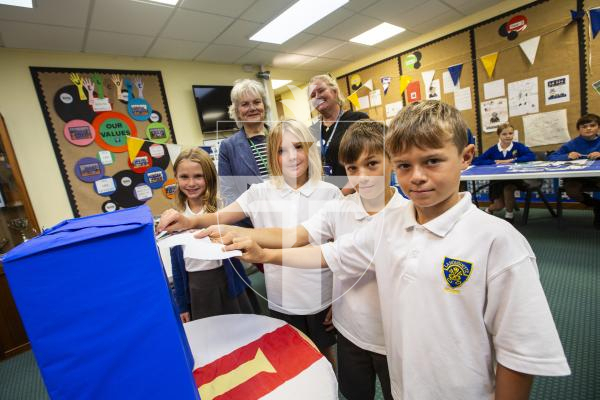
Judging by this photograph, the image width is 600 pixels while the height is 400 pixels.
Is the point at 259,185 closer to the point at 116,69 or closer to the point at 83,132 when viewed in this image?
the point at 83,132

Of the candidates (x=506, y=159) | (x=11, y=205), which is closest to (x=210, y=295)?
(x=11, y=205)

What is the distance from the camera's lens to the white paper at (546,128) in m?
3.33

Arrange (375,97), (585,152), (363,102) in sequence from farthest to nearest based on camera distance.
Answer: (363,102)
(375,97)
(585,152)

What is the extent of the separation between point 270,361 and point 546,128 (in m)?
4.30

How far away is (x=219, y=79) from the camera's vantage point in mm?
3900

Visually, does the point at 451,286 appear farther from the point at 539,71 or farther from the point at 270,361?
the point at 539,71

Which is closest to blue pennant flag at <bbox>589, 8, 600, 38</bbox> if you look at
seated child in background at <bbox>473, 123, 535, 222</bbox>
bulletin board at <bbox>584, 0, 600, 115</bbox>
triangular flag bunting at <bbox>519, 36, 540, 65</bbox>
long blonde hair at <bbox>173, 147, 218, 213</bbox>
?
bulletin board at <bbox>584, 0, 600, 115</bbox>

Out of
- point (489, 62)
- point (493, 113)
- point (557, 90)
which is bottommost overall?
point (493, 113)

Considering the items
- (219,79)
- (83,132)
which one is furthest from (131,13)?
(219,79)

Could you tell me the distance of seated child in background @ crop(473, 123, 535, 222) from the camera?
3327 millimetres

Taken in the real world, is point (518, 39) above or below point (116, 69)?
below

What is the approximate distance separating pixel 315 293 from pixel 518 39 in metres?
4.23

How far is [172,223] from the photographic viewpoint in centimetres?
80

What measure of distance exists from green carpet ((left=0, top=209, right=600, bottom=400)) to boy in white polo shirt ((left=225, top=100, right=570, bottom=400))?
933 millimetres
